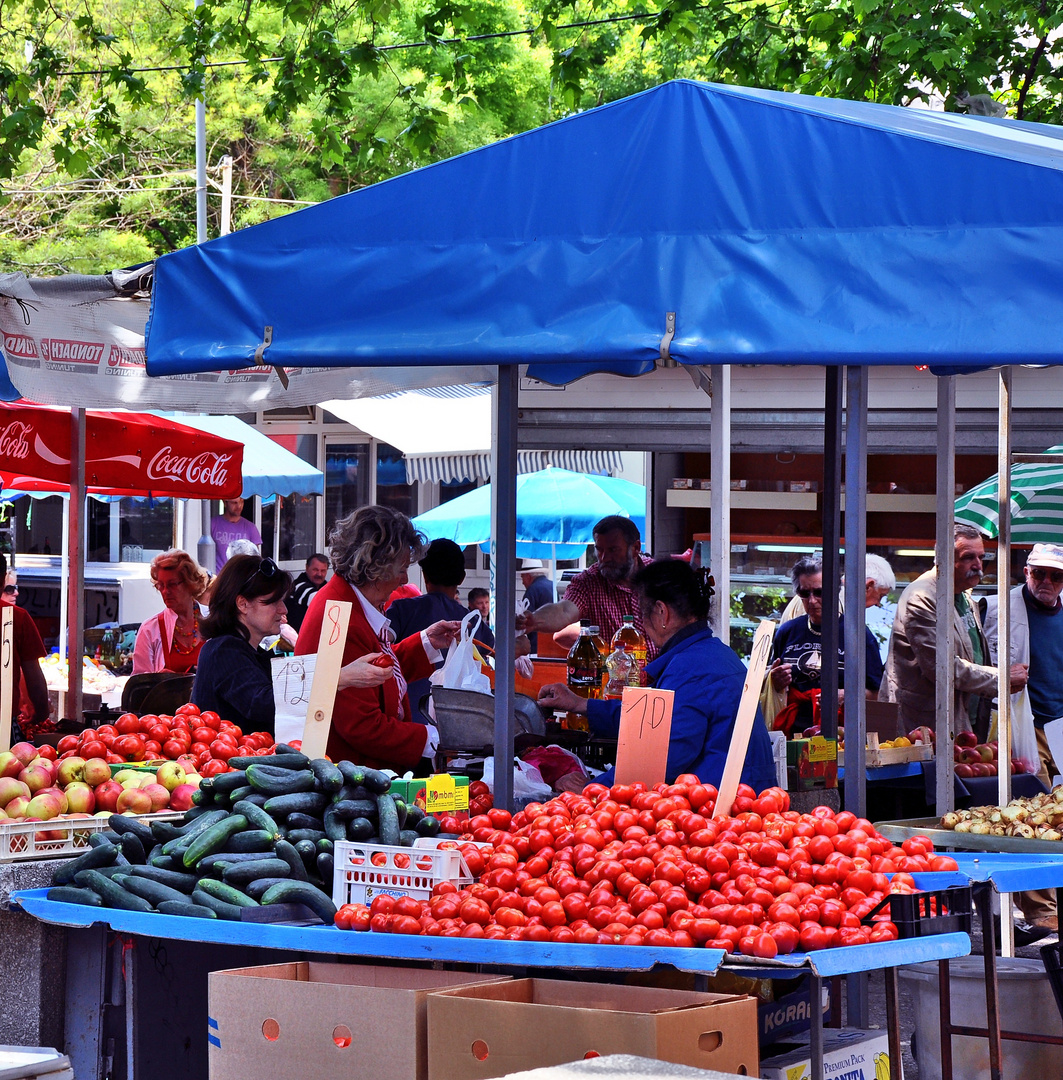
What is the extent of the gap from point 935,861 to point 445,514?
516 inches

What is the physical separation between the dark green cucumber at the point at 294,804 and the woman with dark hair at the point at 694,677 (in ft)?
3.95

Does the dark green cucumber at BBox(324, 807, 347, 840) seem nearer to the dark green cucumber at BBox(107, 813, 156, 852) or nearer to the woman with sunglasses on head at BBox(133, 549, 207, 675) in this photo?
the dark green cucumber at BBox(107, 813, 156, 852)

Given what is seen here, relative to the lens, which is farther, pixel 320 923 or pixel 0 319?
pixel 0 319

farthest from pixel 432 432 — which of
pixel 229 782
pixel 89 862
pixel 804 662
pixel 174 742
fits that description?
pixel 89 862

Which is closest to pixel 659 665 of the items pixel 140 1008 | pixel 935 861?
pixel 935 861

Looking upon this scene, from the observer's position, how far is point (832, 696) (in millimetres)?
5781

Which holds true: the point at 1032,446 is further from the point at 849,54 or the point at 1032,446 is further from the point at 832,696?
the point at 832,696

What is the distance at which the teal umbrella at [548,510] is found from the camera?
1568 centimetres

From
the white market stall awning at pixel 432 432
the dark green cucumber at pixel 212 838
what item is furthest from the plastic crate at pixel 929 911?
the white market stall awning at pixel 432 432

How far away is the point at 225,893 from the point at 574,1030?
4.04 feet

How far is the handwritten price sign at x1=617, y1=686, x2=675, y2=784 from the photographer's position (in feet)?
13.7

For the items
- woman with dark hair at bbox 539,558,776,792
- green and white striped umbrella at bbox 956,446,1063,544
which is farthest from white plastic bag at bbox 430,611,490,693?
green and white striped umbrella at bbox 956,446,1063,544

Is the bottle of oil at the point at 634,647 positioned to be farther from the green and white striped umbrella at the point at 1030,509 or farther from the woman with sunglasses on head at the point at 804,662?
the green and white striped umbrella at the point at 1030,509

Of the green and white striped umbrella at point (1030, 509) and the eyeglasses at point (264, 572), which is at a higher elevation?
the green and white striped umbrella at point (1030, 509)
